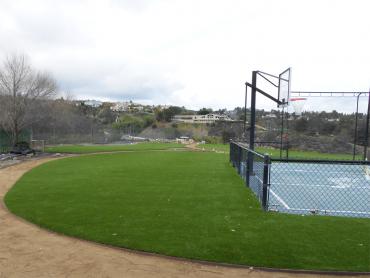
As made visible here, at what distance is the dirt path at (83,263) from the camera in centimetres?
468

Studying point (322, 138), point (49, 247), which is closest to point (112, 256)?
point (49, 247)

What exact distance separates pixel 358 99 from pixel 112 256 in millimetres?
18940

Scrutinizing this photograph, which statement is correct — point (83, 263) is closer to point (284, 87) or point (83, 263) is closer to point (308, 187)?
point (308, 187)

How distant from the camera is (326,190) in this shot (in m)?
11.9

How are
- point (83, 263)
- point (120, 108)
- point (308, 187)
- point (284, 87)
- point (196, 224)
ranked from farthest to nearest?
1. point (120, 108)
2. point (284, 87)
3. point (308, 187)
4. point (196, 224)
5. point (83, 263)

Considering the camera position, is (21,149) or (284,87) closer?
(284,87)

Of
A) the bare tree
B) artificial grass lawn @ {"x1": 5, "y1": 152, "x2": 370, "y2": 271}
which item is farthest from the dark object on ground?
artificial grass lawn @ {"x1": 5, "y1": 152, "x2": 370, "y2": 271}

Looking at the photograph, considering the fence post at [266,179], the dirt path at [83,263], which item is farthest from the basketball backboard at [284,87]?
the dirt path at [83,263]

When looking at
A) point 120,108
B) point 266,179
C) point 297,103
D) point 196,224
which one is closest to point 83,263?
point 196,224

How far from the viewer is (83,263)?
500cm

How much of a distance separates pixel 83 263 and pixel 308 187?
30.7 feet

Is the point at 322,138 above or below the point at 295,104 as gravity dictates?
below

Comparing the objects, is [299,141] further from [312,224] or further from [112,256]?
[112,256]

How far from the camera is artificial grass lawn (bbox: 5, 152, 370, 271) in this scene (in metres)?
5.27
